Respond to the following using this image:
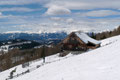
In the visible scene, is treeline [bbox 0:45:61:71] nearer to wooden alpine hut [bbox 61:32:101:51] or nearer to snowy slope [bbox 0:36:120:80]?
wooden alpine hut [bbox 61:32:101:51]

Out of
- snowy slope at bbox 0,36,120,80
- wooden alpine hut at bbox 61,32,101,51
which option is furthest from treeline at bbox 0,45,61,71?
snowy slope at bbox 0,36,120,80

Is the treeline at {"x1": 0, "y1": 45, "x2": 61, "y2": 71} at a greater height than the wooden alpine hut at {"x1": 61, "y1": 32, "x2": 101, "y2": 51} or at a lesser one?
lesser

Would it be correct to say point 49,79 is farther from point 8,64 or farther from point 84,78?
point 8,64

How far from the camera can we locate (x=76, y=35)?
5650 cm

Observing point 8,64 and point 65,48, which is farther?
point 8,64

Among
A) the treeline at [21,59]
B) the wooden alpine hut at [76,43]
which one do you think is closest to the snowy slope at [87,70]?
the wooden alpine hut at [76,43]

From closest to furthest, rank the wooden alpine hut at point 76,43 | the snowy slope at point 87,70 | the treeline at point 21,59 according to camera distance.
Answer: the snowy slope at point 87,70 < the wooden alpine hut at point 76,43 < the treeline at point 21,59

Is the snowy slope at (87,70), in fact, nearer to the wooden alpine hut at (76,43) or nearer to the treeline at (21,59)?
the wooden alpine hut at (76,43)

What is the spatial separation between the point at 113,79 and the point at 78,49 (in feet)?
152

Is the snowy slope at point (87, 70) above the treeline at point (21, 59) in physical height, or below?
above

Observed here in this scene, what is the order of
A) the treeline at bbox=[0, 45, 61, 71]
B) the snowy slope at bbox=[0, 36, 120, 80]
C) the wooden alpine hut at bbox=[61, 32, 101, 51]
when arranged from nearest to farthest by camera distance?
the snowy slope at bbox=[0, 36, 120, 80], the wooden alpine hut at bbox=[61, 32, 101, 51], the treeline at bbox=[0, 45, 61, 71]

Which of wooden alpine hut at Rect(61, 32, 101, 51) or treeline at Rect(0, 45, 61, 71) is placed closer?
wooden alpine hut at Rect(61, 32, 101, 51)

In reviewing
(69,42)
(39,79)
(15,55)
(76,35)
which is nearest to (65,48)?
(69,42)

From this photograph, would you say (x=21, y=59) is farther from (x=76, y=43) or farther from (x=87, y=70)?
(x=87, y=70)
